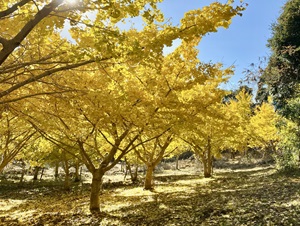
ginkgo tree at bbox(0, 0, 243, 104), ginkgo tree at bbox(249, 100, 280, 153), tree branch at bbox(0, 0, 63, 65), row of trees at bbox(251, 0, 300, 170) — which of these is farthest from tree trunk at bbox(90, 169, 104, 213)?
ginkgo tree at bbox(249, 100, 280, 153)

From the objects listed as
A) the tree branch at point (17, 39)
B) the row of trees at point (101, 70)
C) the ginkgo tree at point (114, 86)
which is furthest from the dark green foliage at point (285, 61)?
the tree branch at point (17, 39)

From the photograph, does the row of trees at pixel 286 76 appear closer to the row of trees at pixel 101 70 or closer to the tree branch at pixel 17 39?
the row of trees at pixel 101 70

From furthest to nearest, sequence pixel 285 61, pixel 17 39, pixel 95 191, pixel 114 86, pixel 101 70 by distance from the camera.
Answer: pixel 285 61 → pixel 95 191 → pixel 101 70 → pixel 114 86 → pixel 17 39

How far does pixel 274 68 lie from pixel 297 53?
1.66m

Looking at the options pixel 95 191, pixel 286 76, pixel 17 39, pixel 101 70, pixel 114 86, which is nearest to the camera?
pixel 17 39

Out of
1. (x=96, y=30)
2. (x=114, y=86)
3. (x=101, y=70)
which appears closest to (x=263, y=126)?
(x=101, y=70)

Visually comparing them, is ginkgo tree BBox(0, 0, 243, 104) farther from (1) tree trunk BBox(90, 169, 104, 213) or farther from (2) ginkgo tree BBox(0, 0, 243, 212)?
(1) tree trunk BBox(90, 169, 104, 213)

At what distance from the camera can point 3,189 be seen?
76.9 feet

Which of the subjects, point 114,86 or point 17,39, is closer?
point 17,39

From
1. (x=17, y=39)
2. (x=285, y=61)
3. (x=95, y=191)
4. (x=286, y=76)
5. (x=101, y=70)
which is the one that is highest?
(x=285, y=61)

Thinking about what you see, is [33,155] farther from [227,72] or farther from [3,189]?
[227,72]

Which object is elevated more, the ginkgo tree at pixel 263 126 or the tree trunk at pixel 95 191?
the ginkgo tree at pixel 263 126

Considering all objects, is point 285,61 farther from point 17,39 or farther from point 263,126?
point 17,39

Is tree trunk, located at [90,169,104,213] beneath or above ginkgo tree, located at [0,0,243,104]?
beneath
